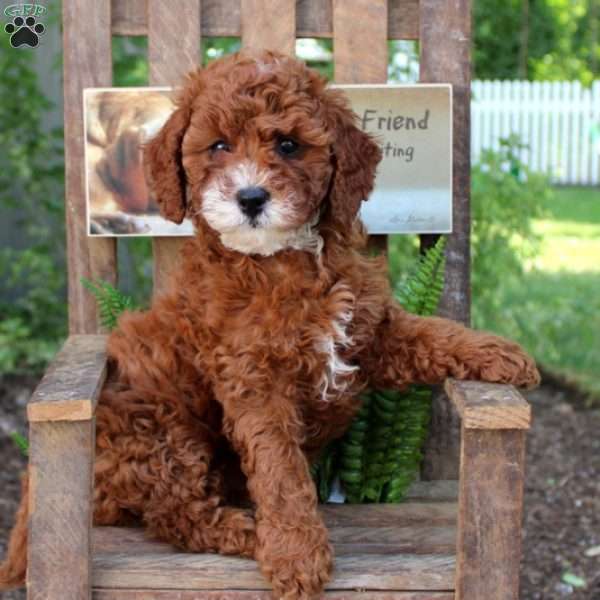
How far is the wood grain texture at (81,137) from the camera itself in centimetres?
340

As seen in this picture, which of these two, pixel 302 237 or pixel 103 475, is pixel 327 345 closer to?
pixel 302 237

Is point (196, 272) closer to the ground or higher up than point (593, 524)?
higher up

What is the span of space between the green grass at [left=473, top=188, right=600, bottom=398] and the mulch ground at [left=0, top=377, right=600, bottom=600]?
0.69ft

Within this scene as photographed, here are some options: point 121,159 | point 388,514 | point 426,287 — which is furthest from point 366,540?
point 121,159

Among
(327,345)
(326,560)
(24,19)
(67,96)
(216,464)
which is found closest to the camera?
(326,560)

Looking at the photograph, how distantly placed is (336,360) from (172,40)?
123 centimetres

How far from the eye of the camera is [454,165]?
3436mm

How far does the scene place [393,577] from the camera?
2.56m

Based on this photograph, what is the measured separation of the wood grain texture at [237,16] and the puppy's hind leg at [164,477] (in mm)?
1200

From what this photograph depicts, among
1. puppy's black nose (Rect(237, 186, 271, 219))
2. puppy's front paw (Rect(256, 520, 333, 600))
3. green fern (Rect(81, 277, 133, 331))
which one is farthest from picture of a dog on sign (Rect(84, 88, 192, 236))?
puppy's front paw (Rect(256, 520, 333, 600))

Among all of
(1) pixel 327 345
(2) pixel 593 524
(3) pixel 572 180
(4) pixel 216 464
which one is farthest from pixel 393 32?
(3) pixel 572 180

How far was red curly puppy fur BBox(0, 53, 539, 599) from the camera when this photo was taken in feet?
8.38

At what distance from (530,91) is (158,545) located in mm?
16227

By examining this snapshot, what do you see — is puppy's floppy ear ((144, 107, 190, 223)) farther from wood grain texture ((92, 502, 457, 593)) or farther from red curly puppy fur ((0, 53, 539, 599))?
wood grain texture ((92, 502, 457, 593))
